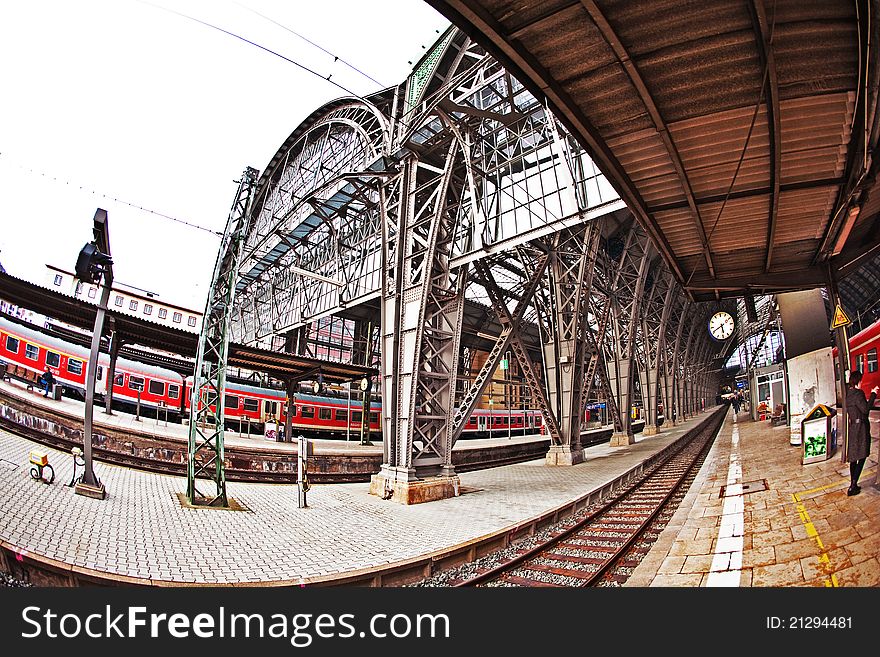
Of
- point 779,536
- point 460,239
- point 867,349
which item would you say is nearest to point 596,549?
point 779,536

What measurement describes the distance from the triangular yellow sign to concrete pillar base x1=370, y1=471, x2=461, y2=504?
10.9 metres

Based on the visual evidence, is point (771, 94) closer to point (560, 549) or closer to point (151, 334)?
point (560, 549)

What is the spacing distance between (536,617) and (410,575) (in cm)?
321

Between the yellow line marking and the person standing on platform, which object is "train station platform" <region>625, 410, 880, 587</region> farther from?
the person standing on platform

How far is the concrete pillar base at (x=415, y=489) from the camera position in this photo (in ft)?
41.3

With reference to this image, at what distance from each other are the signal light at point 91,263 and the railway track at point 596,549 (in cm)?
904

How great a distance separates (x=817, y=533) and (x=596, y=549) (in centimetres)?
336

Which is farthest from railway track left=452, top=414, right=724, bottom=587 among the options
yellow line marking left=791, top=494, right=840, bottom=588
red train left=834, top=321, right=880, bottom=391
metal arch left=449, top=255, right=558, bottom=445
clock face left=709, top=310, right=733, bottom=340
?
metal arch left=449, top=255, right=558, bottom=445

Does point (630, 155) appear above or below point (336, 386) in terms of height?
above

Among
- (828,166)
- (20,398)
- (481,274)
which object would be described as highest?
(481,274)

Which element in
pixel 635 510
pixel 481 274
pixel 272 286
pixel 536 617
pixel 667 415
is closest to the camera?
pixel 536 617

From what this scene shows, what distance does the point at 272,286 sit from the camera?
36.6 metres

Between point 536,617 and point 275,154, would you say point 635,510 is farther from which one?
point 275,154

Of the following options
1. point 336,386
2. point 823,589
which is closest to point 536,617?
point 823,589
